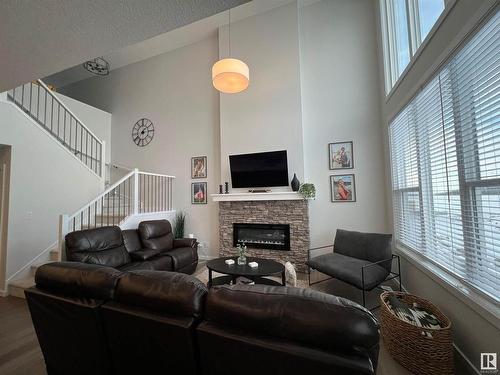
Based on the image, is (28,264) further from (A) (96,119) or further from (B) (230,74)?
(B) (230,74)

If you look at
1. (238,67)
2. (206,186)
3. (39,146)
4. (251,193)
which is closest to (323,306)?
(238,67)

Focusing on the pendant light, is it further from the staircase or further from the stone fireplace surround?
the staircase

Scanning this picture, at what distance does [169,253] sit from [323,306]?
3.26 m

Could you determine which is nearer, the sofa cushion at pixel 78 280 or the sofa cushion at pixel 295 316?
the sofa cushion at pixel 295 316

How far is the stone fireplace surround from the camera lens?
171 inches

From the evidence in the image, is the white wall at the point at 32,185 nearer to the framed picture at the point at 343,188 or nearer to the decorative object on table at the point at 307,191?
the decorative object on table at the point at 307,191

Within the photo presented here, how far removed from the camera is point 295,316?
0.94 m

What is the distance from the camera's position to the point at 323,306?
3.05 ft

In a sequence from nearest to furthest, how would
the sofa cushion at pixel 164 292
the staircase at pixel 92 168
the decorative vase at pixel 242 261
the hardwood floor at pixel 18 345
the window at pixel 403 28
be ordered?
the sofa cushion at pixel 164 292
the hardwood floor at pixel 18 345
the window at pixel 403 28
the decorative vase at pixel 242 261
the staircase at pixel 92 168

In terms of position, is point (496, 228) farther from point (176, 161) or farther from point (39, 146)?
point (39, 146)

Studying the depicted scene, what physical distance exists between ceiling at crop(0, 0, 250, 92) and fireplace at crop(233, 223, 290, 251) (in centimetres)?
362

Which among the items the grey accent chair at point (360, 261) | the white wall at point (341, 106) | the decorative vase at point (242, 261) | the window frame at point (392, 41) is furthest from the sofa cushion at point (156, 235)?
the window frame at point (392, 41)

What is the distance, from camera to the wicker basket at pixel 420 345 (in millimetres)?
1720

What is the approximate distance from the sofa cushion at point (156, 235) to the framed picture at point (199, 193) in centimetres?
119
